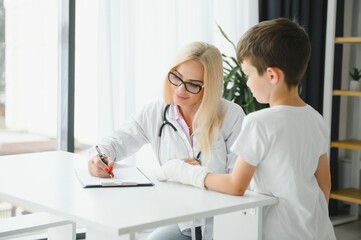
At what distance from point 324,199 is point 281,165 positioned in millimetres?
206

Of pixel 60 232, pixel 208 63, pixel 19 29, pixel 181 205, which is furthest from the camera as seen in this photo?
pixel 19 29

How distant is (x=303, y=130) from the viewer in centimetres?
170

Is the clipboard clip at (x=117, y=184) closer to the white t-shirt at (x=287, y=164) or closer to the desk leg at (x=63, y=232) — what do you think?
the white t-shirt at (x=287, y=164)

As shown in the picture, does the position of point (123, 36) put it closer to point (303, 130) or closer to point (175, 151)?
point (175, 151)

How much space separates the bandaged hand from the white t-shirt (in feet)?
0.59

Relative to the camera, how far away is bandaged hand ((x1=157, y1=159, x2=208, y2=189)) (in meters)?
1.82

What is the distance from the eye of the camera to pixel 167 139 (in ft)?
7.76

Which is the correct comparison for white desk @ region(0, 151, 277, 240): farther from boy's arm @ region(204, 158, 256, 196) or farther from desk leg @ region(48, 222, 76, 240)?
desk leg @ region(48, 222, 76, 240)

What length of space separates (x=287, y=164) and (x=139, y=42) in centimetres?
192

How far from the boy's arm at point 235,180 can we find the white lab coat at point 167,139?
0.45 meters

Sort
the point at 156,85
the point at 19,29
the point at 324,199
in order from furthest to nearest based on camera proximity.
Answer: the point at 156,85
the point at 19,29
the point at 324,199

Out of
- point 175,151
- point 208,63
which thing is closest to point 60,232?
point 175,151

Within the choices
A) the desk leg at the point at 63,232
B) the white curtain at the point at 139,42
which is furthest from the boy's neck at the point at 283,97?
the white curtain at the point at 139,42

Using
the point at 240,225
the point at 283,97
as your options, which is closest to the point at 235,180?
the point at 240,225
